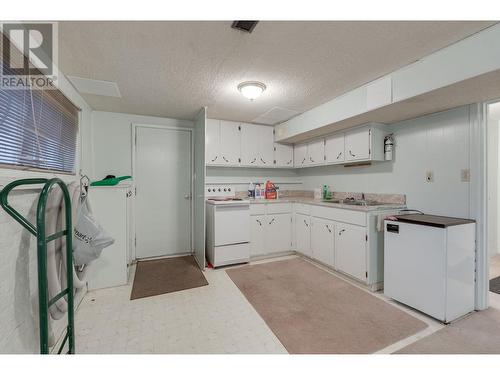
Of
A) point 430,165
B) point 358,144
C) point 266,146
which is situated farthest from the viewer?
point 266,146

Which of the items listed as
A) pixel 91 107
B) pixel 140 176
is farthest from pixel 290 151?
pixel 91 107

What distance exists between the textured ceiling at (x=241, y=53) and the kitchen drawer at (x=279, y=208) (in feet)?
5.19

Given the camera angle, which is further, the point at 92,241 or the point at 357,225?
the point at 357,225

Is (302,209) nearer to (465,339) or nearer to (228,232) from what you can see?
(228,232)

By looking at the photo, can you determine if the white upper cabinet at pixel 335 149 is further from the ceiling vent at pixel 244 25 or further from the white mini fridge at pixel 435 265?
the ceiling vent at pixel 244 25

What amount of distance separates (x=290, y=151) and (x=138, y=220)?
9.07 ft

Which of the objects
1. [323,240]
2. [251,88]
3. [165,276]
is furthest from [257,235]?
[251,88]

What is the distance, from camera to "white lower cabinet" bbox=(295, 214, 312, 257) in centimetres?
320

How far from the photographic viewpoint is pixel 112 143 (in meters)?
3.11

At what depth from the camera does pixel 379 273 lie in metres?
2.40

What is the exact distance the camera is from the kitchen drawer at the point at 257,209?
3.24 metres

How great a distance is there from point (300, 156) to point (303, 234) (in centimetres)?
136

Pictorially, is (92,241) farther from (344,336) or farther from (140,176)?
(344,336)

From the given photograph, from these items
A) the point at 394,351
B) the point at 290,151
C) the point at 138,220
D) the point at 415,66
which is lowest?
the point at 394,351
